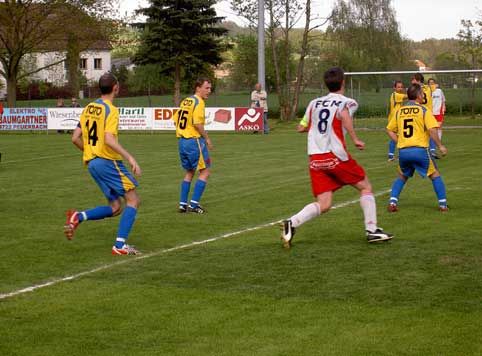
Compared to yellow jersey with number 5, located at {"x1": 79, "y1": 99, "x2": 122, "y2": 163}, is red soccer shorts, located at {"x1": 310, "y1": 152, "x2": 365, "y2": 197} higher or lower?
lower

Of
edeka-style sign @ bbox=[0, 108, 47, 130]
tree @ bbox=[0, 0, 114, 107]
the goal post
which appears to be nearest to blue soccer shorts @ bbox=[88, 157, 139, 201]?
edeka-style sign @ bbox=[0, 108, 47, 130]

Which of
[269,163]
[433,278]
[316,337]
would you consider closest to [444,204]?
A: [433,278]

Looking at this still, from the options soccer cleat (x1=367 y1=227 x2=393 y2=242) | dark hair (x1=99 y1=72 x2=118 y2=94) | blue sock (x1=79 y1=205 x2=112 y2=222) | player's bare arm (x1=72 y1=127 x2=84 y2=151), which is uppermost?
dark hair (x1=99 y1=72 x2=118 y2=94)

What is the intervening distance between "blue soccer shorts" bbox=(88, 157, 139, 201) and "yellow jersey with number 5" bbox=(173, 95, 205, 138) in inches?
130

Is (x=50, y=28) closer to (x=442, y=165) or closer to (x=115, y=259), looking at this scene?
(x=442, y=165)

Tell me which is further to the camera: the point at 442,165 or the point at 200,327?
the point at 442,165

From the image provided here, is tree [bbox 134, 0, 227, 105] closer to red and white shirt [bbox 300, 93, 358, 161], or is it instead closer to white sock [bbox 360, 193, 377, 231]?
white sock [bbox 360, 193, 377, 231]

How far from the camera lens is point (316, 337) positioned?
18.9ft

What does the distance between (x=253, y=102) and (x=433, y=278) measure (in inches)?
1050

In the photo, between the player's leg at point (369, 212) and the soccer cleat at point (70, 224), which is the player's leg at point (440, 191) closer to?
the player's leg at point (369, 212)

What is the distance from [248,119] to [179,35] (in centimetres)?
2273

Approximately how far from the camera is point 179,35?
55594 millimetres

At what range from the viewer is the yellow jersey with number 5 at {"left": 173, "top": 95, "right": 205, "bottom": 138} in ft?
39.5

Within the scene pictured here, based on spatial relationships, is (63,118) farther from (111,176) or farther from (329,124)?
(329,124)
